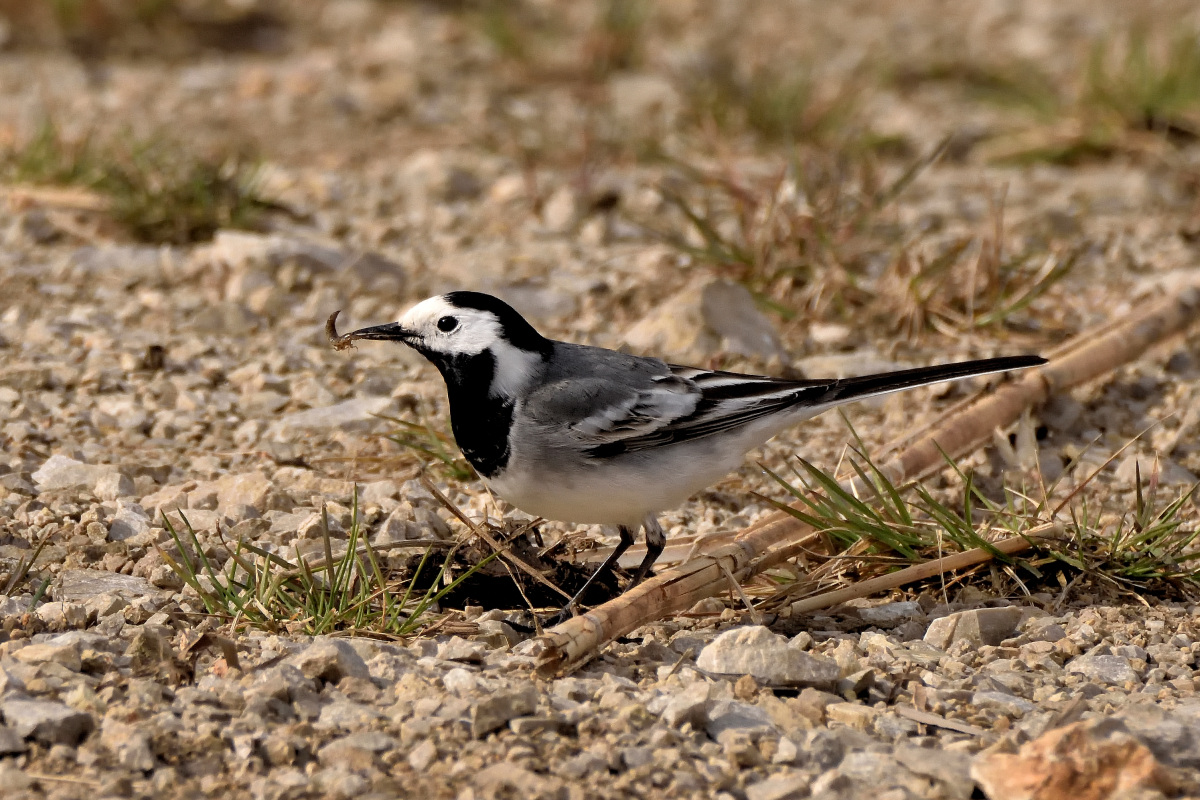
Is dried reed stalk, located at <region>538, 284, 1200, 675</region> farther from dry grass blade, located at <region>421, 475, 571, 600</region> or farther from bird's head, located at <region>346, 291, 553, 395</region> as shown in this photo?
bird's head, located at <region>346, 291, 553, 395</region>

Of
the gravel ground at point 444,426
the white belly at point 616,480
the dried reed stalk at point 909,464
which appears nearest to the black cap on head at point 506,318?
the white belly at point 616,480

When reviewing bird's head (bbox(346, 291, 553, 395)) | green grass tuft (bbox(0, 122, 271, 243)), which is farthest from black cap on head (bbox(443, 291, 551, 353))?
green grass tuft (bbox(0, 122, 271, 243))

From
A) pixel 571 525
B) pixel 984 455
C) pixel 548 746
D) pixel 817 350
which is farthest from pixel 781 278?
pixel 548 746

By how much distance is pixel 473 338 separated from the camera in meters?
4.10

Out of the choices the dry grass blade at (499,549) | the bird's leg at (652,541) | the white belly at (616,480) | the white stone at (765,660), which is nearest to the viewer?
the white stone at (765,660)

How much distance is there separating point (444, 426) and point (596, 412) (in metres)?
1.11

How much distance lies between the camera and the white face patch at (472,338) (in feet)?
13.4

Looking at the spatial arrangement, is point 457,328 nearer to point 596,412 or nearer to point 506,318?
point 506,318

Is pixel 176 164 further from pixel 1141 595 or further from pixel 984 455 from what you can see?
pixel 1141 595

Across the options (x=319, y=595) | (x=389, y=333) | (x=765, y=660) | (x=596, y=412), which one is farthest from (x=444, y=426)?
(x=765, y=660)

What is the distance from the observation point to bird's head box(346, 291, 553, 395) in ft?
13.4

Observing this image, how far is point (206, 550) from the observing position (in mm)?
4016

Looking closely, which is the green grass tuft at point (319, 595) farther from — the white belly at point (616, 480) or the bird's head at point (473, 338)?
the bird's head at point (473, 338)

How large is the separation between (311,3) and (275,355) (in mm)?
5207
